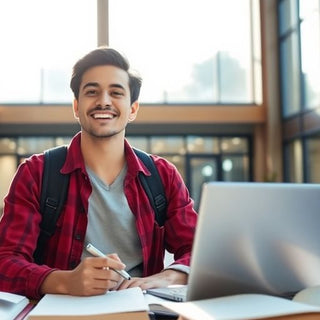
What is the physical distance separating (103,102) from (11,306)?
77cm

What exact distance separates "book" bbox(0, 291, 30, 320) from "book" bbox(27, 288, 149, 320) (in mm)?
80

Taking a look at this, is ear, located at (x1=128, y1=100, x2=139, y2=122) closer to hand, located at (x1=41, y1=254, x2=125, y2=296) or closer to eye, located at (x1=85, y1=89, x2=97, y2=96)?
eye, located at (x1=85, y1=89, x2=97, y2=96)

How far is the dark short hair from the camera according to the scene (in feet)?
6.43

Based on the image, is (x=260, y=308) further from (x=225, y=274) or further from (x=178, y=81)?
(x=178, y=81)

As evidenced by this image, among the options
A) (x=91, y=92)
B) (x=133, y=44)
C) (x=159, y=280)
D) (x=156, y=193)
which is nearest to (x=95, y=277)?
(x=159, y=280)

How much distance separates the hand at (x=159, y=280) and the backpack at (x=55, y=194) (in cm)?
25

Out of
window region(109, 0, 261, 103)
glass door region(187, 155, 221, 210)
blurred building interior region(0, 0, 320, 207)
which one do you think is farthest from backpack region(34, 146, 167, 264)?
glass door region(187, 155, 221, 210)

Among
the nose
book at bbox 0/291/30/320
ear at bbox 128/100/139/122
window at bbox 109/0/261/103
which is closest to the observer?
book at bbox 0/291/30/320

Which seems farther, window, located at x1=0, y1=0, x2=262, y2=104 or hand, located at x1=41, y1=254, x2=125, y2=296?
window, located at x1=0, y1=0, x2=262, y2=104

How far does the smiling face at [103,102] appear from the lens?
1.92 meters

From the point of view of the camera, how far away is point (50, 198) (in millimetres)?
1840

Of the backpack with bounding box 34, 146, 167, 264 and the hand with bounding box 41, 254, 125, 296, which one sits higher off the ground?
the backpack with bounding box 34, 146, 167, 264

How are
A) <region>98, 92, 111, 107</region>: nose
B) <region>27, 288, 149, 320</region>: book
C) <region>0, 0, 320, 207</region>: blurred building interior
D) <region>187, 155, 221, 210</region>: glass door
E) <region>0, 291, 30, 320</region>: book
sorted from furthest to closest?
<region>187, 155, 221, 210</region>: glass door → <region>0, 0, 320, 207</region>: blurred building interior → <region>98, 92, 111, 107</region>: nose → <region>0, 291, 30, 320</region>: book → <region>27, 288, 149, 320</region>: book

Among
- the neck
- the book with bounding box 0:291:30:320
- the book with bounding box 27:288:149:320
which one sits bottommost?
the book with bounding box 0:291:30:320
